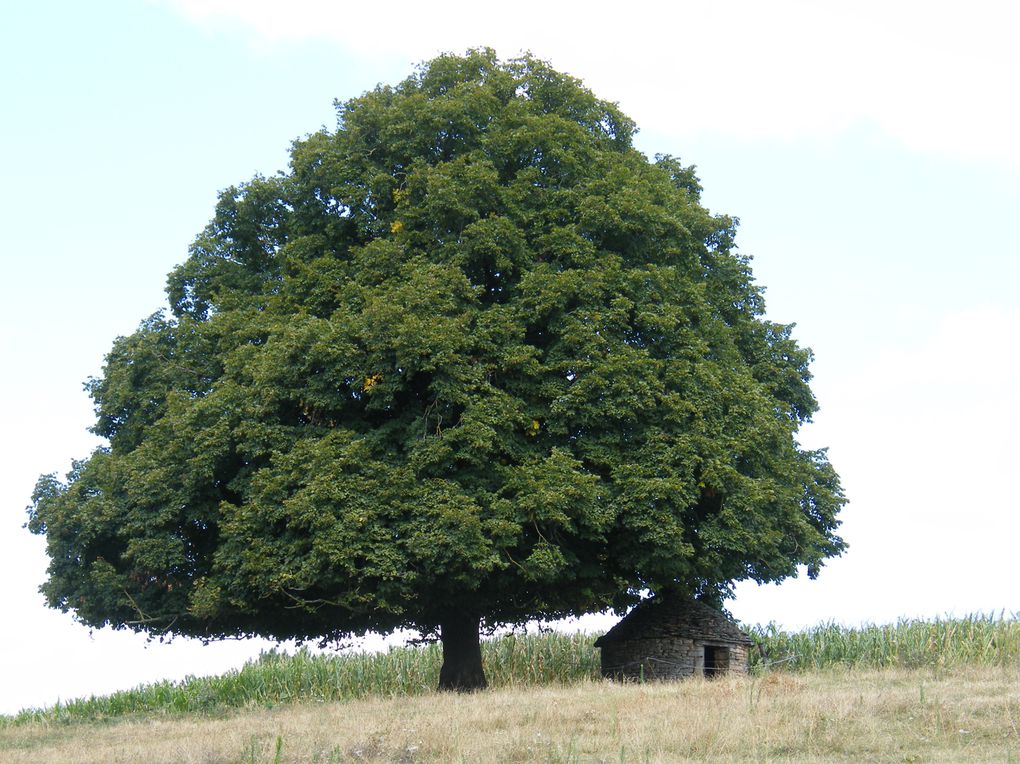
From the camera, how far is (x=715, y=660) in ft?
83.6

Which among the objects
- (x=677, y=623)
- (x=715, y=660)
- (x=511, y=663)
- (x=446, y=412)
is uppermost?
(x=446, y=412)

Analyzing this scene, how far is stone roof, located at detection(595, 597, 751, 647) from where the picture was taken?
2531cm

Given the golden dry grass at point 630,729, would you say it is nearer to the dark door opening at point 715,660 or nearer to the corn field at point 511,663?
the dark door opening at point 715,660

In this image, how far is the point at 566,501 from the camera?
68.5 ft

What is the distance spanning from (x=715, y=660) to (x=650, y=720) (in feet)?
29.5

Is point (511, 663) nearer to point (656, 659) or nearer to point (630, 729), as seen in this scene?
point (656, 659)

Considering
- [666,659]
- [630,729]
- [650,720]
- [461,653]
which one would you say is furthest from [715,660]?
[630,729]

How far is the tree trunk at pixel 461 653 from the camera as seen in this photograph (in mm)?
24500

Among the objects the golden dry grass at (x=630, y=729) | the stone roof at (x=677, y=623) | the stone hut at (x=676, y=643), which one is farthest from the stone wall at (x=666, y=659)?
the golden dry grass at (x=630, y=729)

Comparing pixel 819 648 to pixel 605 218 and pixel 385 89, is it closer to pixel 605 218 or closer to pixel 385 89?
pixel 605 218

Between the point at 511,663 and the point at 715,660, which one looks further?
the point at 511,663

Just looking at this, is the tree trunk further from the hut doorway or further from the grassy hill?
the hut doorway

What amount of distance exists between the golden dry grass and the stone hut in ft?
A: 12.5

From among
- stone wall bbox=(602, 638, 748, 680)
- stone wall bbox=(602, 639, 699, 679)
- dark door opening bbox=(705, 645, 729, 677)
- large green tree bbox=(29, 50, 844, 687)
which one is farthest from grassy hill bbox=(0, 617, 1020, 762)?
large green tree bbox=(29, 50, 844, 687)
